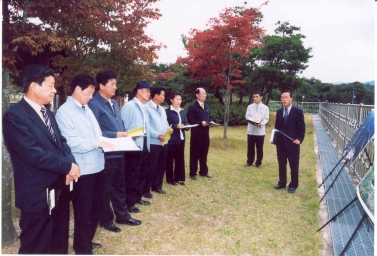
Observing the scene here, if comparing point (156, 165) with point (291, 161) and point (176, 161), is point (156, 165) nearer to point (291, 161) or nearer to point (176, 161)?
point (176, 161)

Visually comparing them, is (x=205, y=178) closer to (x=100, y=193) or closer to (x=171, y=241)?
(x=171, y=241)

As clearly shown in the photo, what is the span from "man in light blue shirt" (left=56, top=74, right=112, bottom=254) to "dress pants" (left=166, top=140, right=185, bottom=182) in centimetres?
261

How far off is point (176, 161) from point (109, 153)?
98.7 inches

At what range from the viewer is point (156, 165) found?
4742mm

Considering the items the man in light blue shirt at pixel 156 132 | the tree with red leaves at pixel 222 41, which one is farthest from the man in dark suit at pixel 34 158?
the tree with red leaves at pixel 222 41

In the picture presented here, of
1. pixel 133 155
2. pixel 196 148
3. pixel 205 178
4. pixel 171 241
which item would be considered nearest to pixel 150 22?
pixel 196 148

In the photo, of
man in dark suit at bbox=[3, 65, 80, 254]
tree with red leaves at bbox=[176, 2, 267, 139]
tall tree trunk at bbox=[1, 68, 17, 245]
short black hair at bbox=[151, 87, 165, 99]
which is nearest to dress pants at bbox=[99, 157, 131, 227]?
man in dark suit at bbox=[3, 65, 80, 254]

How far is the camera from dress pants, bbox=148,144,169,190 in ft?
14.8

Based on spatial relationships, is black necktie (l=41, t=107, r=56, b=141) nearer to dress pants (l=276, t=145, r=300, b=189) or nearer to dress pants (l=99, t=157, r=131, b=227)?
dress pants (l=99, t=157, r=131, b=227)

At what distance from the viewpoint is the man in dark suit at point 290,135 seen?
5.02 metres

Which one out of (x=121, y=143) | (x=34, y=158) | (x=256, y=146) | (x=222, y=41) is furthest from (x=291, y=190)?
(x=222, y=41)

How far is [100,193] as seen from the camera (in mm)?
2877

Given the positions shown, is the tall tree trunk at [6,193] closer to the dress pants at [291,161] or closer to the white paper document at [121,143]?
the white paper document at [121,143]

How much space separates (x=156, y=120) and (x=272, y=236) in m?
2.31
